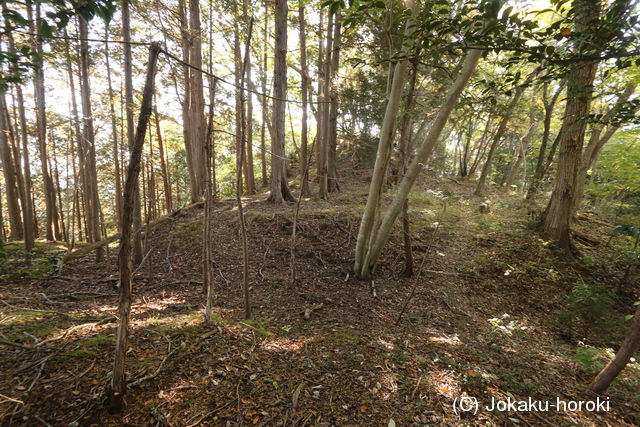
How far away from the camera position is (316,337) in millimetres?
3701

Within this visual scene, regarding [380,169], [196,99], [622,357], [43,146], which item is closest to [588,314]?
[622,357]

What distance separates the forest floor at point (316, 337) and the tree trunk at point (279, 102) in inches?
83.3

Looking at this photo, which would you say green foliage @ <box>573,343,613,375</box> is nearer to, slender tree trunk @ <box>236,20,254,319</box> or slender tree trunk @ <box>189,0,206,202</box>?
slender tree trunk @ <box>236,20,254,319</box>

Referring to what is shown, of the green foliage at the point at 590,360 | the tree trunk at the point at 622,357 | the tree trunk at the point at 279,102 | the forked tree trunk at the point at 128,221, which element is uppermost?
the tree trunk at the point at 279,102

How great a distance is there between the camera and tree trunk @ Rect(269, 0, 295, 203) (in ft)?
26.4

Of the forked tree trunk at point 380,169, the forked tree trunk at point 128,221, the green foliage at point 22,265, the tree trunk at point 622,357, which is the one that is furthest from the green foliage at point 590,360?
the green foliage at point 22,265

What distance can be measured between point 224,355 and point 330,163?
936 centimetres

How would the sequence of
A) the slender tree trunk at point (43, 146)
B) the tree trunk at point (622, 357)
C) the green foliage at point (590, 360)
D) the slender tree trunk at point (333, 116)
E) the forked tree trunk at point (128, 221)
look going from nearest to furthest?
the forked tree trunk at point (128, 221) < the tree trunk at point (622, 357) < the green foliage at point (590, 360) < the slender tree trunk at point (43, 146) < the slender tree trunk at point (333, 116)

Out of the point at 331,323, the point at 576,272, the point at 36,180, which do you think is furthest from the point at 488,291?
the point at 36,180

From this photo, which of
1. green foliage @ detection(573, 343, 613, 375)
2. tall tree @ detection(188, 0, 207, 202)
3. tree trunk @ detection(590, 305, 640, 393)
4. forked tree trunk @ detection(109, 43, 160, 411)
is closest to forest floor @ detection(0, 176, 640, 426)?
green foliage @ detection(573, 343, 613, 375)

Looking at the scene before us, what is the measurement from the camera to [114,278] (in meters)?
5.57

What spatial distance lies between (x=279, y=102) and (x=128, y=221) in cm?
750

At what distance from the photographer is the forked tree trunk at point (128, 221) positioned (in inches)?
70.0

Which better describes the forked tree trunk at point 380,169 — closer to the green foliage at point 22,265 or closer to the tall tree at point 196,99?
the tall tree at point 196,99
